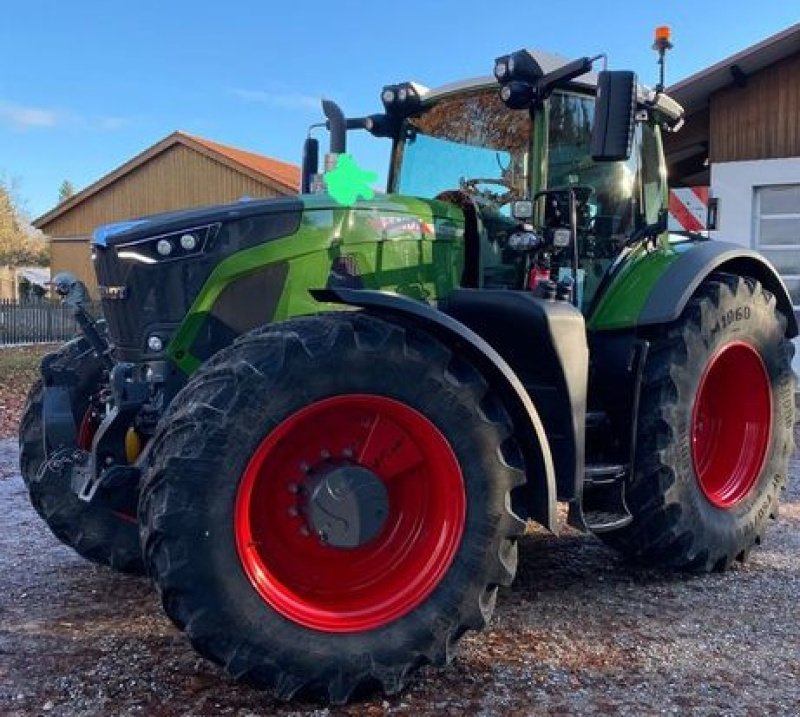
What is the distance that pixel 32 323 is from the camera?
25016 millimetres

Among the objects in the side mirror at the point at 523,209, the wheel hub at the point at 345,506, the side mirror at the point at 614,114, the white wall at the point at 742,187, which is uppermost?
the white wall at the point at 742,187

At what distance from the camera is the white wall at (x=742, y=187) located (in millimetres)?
11539

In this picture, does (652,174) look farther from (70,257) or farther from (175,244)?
(70,257)

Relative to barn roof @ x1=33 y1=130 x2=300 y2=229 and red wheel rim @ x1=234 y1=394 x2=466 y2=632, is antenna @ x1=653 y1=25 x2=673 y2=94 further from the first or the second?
barn roof @ x1=33 y1=130 x2=300 y2=229

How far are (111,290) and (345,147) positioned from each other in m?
1.80

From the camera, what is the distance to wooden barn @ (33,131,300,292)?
2986 centimetres

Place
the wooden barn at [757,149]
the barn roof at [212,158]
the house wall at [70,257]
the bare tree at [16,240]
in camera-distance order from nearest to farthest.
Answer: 1. the wooden barn at [757,149]
2. the barn roof at [212,158]
3. the house wall at [70,257]
4. the bare tree at [16,240]

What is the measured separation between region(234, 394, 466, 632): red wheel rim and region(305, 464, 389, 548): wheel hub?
6 centimetres

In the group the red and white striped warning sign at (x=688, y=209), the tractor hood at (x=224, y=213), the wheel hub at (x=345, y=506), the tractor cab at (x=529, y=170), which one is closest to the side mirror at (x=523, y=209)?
the tractor cab at (x=529, y=170)

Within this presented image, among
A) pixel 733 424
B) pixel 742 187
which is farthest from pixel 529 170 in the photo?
pixel 742 187

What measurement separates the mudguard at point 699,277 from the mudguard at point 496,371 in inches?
51.7

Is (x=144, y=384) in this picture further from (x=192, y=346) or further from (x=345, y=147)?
(x=345, y=147)

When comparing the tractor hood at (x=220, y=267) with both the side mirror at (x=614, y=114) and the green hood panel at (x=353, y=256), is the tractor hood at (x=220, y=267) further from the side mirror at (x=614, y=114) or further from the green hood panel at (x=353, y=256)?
the side mirror at (x=614, y=114)

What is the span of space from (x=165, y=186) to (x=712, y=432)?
29.1 meters
